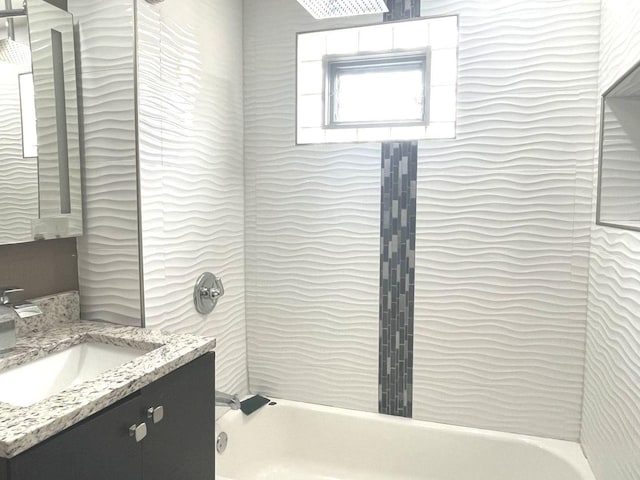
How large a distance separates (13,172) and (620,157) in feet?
6.73

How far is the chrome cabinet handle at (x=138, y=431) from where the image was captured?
1153mm

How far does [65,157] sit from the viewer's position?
5.19 feet

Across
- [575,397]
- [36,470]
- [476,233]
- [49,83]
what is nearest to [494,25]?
[476,233]

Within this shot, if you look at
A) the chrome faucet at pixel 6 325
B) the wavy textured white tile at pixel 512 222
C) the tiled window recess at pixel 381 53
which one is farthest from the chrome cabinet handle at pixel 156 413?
the tiled window recess at pixel 381 53

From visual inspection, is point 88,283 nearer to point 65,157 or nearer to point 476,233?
point 65,157

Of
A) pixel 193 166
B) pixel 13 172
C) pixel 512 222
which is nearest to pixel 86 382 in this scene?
pixel 13 172

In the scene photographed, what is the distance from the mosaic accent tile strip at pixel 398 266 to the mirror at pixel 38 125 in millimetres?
1277

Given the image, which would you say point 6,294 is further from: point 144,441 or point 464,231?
point 464,231

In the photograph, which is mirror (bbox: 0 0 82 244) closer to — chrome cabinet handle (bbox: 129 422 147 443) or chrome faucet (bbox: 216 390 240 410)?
chrome cabinet handle (bbox: 129 422 147 443)

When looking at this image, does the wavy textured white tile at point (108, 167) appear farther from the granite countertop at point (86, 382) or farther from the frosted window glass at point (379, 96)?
the frosted window glass at point (379, 96)

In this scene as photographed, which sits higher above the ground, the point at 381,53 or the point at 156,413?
the point at 381,53

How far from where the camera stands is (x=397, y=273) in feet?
6.97

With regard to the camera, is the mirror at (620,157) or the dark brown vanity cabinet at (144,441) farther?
the mirror at (620,157)

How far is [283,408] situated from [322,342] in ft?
1.29
